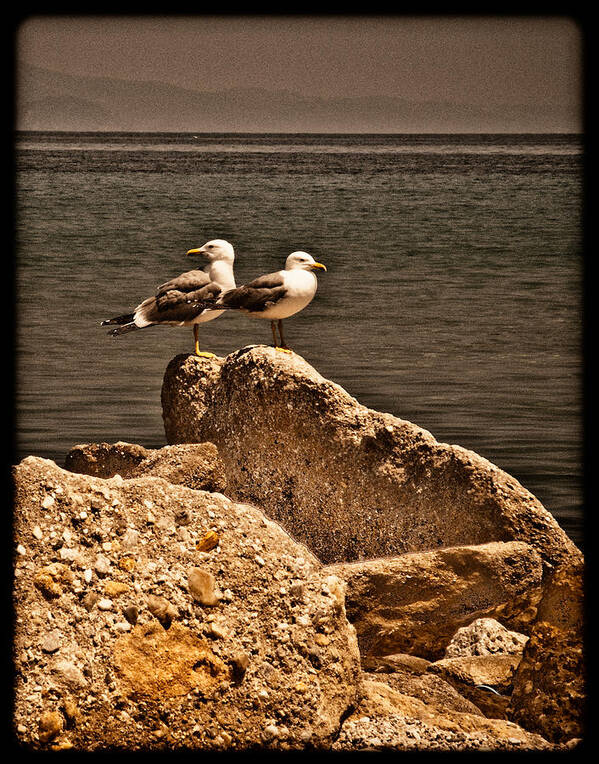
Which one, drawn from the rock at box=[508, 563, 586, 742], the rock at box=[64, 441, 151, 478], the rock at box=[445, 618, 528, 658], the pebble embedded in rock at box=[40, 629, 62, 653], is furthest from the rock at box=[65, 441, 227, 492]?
the pebble embedded in rock at box=[40, 629, 62, 653]

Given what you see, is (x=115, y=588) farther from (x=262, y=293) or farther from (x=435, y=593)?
(x=262, y=293)

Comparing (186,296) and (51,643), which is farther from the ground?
(186,296)

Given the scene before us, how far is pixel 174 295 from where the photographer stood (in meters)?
8.65

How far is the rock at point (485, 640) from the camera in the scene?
250 inches

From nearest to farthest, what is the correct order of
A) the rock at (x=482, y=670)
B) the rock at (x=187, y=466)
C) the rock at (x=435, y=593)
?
the rock at (x=482, y=670) < the rock at (x=435, y=593) < the rock at (x=187, y=466)

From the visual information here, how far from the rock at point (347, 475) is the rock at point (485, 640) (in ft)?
2.07

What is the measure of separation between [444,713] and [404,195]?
41.1 m

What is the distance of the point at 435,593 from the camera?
6652 millimetres

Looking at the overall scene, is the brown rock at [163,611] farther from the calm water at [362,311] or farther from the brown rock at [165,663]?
the calm water at [362,311]

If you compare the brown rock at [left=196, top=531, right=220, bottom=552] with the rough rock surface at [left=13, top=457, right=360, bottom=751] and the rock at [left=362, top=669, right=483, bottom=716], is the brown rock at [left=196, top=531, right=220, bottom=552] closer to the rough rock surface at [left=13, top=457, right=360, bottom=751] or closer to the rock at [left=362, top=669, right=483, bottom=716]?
the rough rock surface at [left=13, top=457, right=360, bottom=751]

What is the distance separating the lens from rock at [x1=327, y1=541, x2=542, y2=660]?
658 centimetres

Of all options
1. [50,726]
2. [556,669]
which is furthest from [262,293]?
[50,726]

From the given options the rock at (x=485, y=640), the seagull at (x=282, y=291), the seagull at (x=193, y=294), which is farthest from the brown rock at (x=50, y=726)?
the seagull at (x=193, y=294)

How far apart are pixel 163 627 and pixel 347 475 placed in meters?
2.61
